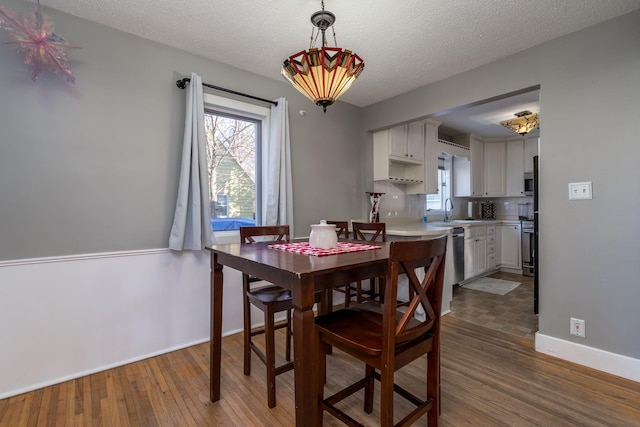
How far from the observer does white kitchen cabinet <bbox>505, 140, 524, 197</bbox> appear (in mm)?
5184

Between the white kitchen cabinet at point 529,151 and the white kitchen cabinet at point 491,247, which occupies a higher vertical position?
the white kitchen cabinet at point 529,151

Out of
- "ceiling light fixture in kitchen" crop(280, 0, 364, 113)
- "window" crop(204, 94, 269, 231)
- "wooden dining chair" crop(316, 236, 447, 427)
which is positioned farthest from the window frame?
"wooden dining chair" crop(316, 236, 447, 427)

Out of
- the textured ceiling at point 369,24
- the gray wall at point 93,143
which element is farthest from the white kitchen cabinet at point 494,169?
the gray wall at point 93,143

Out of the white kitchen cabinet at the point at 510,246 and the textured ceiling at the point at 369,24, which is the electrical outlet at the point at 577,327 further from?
the white kitchen cabinet at the point at 510,246

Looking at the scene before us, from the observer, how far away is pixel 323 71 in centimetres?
156

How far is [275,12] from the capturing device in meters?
1.99

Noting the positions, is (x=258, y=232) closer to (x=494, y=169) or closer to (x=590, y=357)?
(x=590, y=357)

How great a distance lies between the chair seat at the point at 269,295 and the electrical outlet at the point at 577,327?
2.15 m

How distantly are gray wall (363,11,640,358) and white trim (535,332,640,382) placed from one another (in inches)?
1.7

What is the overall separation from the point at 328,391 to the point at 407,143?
3.19 meters

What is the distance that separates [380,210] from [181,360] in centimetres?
283

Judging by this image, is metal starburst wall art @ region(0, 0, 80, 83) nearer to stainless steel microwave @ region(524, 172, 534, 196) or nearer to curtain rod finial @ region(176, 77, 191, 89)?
curtain rod finial @ region(176, 77, 191, 89)

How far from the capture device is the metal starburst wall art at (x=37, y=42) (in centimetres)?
169

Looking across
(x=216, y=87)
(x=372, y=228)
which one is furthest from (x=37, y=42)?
(x=372, y=228)
